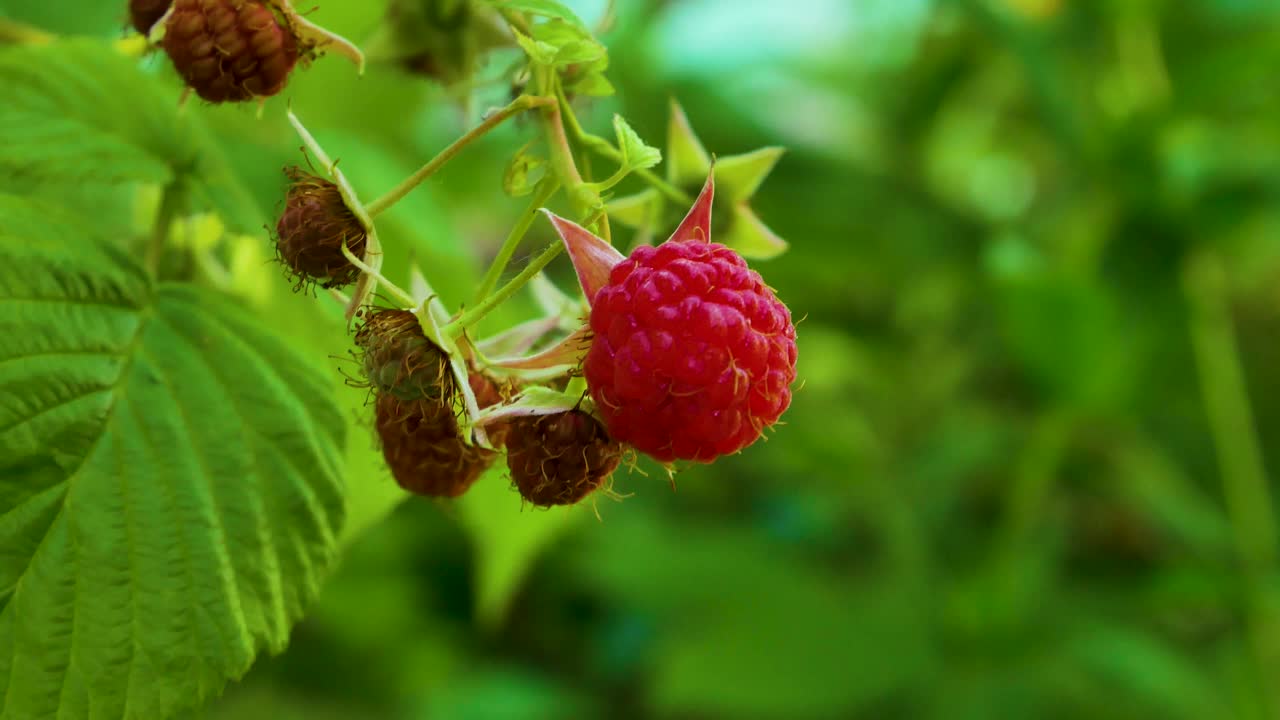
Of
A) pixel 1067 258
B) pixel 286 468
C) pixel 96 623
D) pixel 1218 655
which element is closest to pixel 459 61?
pixel 286 468

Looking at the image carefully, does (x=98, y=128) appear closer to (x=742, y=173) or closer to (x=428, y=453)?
(x=428, y=453)

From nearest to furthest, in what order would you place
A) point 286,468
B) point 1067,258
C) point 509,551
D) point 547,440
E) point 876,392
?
point 547,440 < point 286,468 < point 509,551 < point 1067,258 < point 876,392

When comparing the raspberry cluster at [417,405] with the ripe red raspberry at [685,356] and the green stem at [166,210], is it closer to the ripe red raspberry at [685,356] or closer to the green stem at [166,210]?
the ripe red raspberry at [685,356]

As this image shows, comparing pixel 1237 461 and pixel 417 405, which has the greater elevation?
pixel 417 405

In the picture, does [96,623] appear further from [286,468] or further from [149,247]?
[149,247]

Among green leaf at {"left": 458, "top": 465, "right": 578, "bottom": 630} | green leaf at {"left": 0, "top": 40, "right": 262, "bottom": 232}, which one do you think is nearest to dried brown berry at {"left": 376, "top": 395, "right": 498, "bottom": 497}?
green leaf at {"left": 0, "top": 40, "right": 262, "bottom": 232}

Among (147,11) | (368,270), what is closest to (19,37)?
(147,11)

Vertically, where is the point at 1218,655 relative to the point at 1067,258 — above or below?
below
